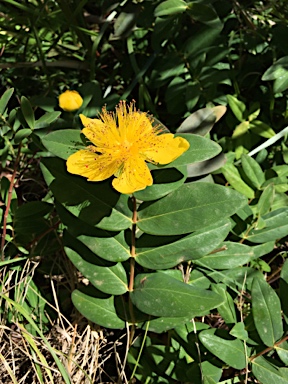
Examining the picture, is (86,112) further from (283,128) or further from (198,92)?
(283,128)

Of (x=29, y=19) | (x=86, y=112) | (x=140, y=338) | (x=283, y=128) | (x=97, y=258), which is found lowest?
(x=140, y=338)

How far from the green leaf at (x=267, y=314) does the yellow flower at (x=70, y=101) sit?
609mm

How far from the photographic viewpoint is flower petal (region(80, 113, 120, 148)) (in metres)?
1.03

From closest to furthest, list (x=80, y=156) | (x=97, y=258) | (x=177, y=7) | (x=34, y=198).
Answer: (x=80, y=156)
(x=97, y=258)
(x=177, y=7)
(x=34, y=198)

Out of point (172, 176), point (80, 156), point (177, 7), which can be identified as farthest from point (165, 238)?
point (177, 7)

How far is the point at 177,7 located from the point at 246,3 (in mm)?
432

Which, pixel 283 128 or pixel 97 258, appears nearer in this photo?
pixel 97 258

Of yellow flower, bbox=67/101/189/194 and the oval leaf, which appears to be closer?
yellow flower, bbox=67/101/189/194

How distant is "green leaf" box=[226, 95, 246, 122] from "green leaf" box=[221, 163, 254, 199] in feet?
0.55

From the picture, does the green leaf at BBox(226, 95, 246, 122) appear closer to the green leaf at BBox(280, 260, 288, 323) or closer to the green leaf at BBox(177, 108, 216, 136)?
the green leaf at BBox(177, 108, 216, 136)

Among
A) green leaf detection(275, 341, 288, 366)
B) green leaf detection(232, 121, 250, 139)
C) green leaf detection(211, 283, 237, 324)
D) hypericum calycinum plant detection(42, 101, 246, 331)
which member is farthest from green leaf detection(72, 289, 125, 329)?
green leaf detection(232, 121, 250, 139)

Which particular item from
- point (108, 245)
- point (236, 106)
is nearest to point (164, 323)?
point (108, 245)

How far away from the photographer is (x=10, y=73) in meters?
1.59

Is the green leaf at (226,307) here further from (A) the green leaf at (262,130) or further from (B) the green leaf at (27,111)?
(B) the green leaf at (27,111)
